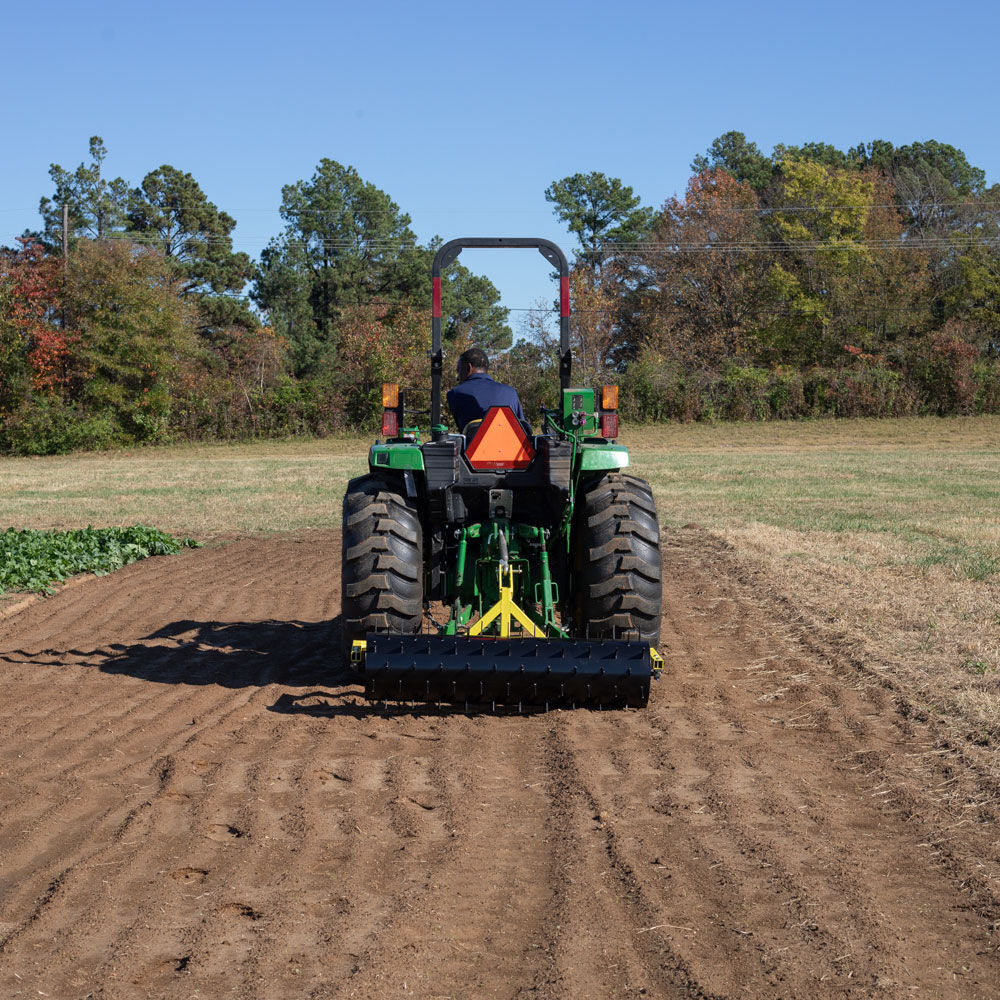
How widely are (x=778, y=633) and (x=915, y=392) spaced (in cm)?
3467

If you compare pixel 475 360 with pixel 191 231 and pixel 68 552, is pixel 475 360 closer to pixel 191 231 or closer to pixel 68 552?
pixel 68 552

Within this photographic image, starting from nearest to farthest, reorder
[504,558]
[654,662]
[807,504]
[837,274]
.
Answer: [654,662] → [504,558] → [807,504] → [837,274]

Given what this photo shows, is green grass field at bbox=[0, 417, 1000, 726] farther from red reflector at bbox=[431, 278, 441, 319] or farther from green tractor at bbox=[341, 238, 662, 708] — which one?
red reflector at bbox=[431, 278, 441, 319]

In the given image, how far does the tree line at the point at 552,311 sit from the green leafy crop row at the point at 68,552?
2013 centimetres

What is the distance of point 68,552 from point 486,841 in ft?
29.0

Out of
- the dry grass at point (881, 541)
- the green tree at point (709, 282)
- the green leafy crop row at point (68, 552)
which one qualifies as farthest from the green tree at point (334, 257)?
the green leafy crop row at point (68, 552)

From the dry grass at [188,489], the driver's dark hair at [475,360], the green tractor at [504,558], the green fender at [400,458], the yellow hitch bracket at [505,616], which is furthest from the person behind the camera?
the dry grass at [188,489]

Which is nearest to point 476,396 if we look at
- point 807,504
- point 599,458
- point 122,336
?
point 599,458

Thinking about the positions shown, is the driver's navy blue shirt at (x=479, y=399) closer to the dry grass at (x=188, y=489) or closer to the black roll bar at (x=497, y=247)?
the black roll bar at (x=497, y=247)

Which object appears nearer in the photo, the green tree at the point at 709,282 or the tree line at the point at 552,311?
the tree line at the point at 552,311

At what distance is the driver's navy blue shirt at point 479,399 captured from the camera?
23.4 ft

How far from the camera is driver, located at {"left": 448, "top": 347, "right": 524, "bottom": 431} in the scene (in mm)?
7129

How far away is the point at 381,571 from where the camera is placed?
258 inches

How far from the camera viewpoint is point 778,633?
8594 millimetres
